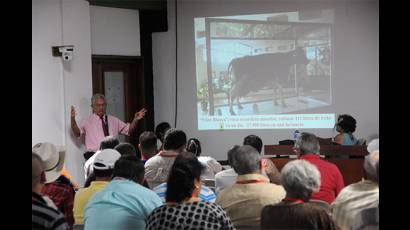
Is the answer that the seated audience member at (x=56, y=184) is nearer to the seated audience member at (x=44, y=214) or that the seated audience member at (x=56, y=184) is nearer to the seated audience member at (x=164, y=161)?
the seated audience member at (x=44, y=214)

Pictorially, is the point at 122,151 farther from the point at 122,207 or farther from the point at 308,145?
the point at 308,145

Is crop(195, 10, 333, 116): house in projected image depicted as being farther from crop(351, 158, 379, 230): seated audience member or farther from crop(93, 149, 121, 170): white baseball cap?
crop(351, 158, 379, 230): seated audience member

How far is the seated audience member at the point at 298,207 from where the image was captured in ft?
8.39

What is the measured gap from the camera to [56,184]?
336cm

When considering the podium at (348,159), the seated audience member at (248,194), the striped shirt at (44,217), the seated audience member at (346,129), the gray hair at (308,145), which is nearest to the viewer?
the striped shirt at (44,217)

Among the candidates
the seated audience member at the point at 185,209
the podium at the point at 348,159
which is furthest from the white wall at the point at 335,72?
the seated audience member at the point at 185,209

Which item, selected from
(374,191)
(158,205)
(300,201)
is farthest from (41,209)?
(374,191)

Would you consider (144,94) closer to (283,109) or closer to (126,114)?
(126,114)

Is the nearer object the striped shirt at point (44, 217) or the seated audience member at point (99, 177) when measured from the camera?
the striped shirt at point (44, 217)

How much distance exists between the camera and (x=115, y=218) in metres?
2.90

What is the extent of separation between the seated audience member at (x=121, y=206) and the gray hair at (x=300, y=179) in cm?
73

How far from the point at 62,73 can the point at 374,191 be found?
4.81 meters

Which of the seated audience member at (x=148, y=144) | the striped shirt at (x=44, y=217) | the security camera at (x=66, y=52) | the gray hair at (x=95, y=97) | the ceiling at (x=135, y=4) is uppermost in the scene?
the ceiling at (x=135, y=4)

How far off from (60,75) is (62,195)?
363cm
